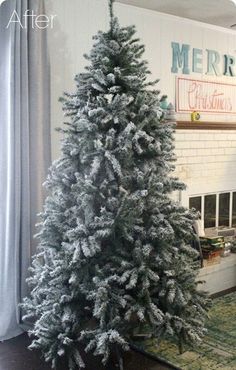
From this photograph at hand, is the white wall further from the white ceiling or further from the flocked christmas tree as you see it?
the flocked christmas tree

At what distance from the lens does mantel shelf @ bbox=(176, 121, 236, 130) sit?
4.21 meters

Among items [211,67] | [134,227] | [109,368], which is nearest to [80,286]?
[134,227]

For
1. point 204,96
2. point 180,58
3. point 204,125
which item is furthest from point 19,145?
point 204,96

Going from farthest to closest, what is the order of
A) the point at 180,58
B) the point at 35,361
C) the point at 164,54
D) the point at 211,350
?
the point at 180,58 < the point at 164,54 < the point at 211,350 < the point at 35,361

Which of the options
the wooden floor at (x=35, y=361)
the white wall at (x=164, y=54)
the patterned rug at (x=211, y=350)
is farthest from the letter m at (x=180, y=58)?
the wooden floor at (x=35, y=361)

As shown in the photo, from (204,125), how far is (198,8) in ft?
3.52

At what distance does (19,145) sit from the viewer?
3.09 m

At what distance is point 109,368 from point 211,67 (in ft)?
9.89

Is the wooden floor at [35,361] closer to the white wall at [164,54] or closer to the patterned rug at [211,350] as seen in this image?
the patterned rug at [211,350]

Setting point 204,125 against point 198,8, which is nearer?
point 198,8

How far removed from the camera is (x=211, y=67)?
14.7 feet

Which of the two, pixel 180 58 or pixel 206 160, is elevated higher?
pixel 180 58

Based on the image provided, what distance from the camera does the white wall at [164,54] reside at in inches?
133

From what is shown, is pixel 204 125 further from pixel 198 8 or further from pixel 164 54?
pixel 198 8
